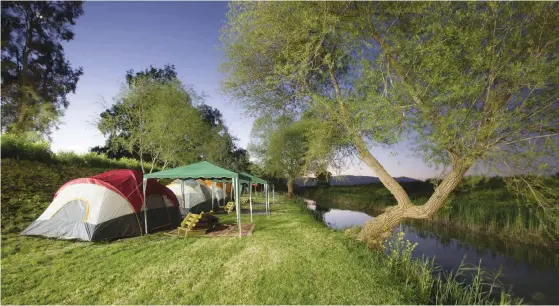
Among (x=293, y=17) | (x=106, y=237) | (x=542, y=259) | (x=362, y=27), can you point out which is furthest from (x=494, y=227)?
(x=106, y=237)

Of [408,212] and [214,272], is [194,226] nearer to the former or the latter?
[214,272]

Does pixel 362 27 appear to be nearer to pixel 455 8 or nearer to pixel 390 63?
pixel 390 63

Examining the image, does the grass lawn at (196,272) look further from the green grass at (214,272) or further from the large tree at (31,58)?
the large tree at (31,58)

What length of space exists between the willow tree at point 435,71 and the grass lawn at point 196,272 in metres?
3.36

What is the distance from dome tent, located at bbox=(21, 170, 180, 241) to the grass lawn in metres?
0.46

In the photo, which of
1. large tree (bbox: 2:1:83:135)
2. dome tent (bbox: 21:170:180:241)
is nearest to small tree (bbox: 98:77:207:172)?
large tree (bbox: 2:1:83:135)

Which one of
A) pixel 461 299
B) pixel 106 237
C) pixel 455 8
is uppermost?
pixel 455 8

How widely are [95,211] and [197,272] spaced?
18.3 ft

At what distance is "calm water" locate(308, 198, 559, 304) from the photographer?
24.5ft

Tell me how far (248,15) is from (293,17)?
1597 mm

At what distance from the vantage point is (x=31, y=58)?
19.8m

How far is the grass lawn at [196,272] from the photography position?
4.92m

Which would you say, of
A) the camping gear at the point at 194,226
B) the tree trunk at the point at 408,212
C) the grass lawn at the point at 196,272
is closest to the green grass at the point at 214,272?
the grass lawn at the point at 196,272

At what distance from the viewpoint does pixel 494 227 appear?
1339 cm
